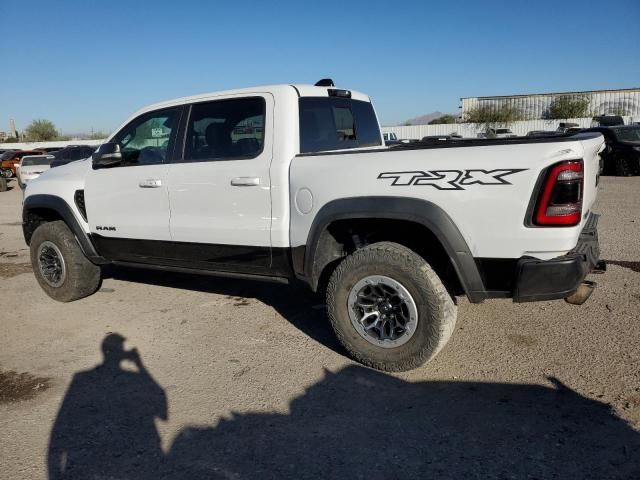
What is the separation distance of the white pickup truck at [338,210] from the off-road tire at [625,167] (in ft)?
44.6

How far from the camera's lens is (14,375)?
385 centimetres

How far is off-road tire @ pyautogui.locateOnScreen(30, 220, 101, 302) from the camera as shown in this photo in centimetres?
530

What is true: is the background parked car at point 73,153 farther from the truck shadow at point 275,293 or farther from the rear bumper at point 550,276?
the rear bumper at point 550,276

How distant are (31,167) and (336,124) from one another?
1788cm

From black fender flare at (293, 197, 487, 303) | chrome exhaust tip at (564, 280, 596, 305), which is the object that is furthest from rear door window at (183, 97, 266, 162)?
chrome exhaust tip at (564, 280, 596, 305)

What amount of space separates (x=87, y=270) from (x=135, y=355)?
5.72 feet

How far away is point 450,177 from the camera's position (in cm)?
313

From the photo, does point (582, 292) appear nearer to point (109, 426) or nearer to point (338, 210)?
point (338, 210)

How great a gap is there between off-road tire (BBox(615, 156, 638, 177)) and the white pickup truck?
13.6 m

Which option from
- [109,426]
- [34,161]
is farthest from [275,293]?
[34,161]

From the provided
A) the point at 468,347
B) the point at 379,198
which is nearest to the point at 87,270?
the point at 379,198

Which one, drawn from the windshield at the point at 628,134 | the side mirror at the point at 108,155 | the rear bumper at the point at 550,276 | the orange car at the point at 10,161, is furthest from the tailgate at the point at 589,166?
the orange car at the point at 10,161

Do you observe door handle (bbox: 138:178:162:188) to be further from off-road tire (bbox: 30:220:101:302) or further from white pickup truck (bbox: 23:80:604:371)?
off-road tire (bbox: 30:220:101:302)

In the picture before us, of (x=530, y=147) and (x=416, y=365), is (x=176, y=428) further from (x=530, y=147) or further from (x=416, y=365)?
(x=530, y=147)
